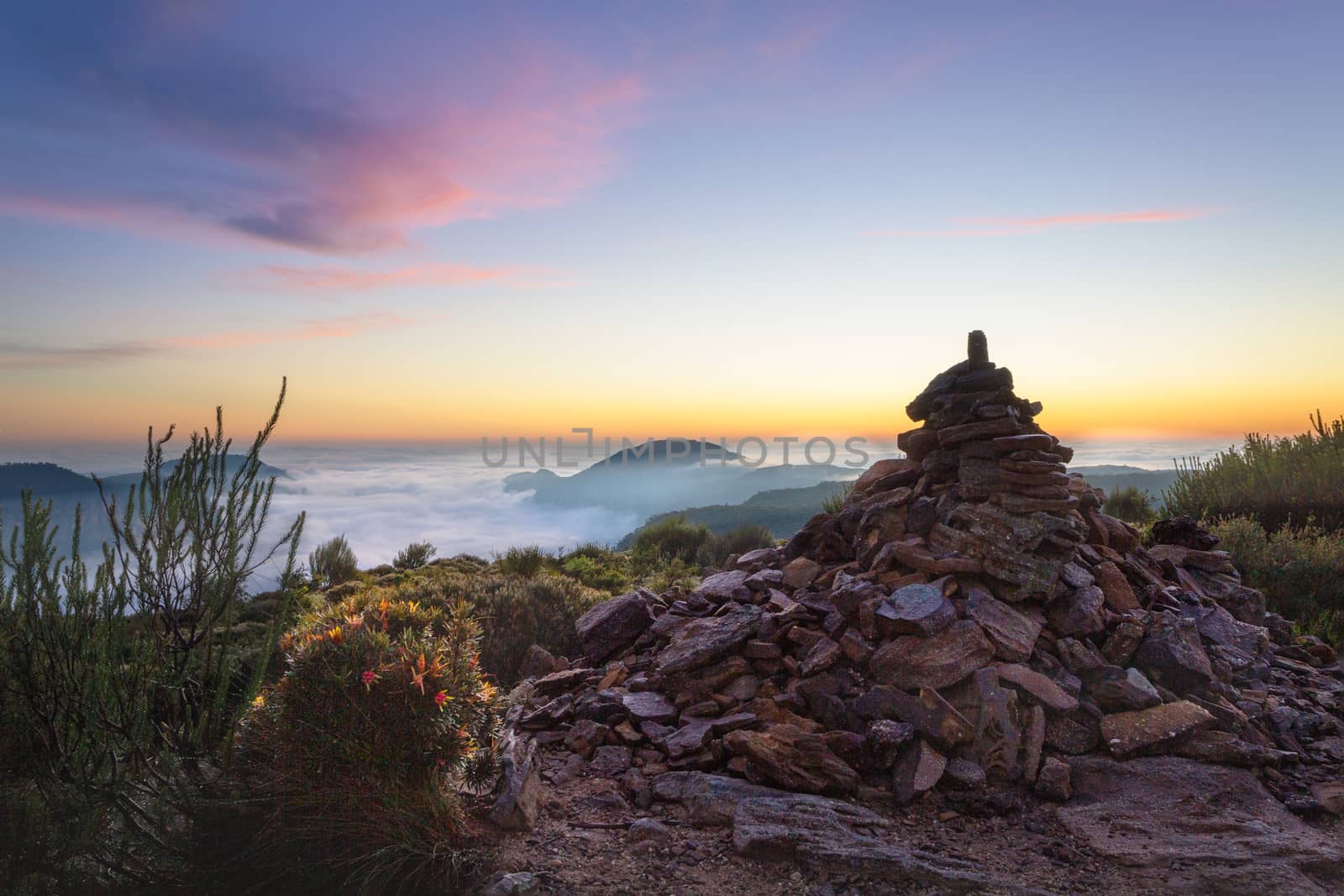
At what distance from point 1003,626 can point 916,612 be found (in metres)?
0.88

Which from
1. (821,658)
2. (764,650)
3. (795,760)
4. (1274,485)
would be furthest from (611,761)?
(1274,485)

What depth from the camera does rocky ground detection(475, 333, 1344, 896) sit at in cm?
571

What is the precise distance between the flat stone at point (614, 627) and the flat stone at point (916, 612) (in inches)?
125

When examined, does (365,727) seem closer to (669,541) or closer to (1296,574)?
(1296,574)

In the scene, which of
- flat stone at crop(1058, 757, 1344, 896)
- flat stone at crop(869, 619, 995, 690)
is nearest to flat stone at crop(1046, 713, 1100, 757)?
flat stone at crop(1058, 757, 1344, 896)

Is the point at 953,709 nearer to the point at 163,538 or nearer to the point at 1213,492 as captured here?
the point at 163,538

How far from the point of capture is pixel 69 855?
17.3 feet

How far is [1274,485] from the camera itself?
58.6 feet

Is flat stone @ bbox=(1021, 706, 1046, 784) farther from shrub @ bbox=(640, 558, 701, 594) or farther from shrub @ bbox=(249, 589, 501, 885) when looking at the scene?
shrub @ bbox=(640, 558, 701, 594)

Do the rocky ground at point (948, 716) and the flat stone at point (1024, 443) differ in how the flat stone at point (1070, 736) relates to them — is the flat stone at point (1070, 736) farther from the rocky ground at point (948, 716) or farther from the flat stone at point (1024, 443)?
the flat stone at point (1024, 443)

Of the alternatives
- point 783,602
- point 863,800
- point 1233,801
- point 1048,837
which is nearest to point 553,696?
point 783,602

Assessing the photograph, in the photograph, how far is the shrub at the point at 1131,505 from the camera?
19.7 meters

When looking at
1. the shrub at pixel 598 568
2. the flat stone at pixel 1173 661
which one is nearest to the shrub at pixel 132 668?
the flat stone at pixel 1173 661

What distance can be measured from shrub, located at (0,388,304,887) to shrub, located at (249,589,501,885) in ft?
1.71
